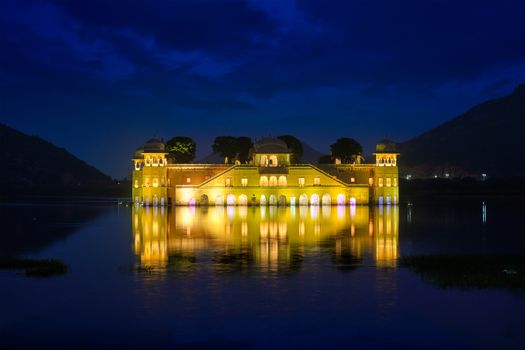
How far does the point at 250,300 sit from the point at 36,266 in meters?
12.6

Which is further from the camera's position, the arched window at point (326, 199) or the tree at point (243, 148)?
the tree at point (243, 148)

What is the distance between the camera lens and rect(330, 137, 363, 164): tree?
381 ft

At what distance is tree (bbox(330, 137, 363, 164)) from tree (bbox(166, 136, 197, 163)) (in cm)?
2471

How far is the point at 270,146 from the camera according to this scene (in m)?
101

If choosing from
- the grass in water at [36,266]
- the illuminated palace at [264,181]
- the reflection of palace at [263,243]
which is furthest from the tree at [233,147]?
the grass in water at [36,266]

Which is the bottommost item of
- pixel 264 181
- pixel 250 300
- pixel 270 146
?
pixel 250 300

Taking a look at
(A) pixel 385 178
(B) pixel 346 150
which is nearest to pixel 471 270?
(A) pixel 385 178

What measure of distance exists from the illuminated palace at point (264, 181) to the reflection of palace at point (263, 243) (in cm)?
3967

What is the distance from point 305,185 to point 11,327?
79.7 metres

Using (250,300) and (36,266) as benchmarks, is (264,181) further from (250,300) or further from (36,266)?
(250,300)

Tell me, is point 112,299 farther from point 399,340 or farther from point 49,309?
point 399,340

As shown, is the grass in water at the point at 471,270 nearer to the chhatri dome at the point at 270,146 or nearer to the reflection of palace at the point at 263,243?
the reflection of palace at the point at 263,243

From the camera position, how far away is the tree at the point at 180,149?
116 m

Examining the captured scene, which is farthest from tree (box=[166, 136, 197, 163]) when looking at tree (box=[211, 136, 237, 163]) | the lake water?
the lake water
